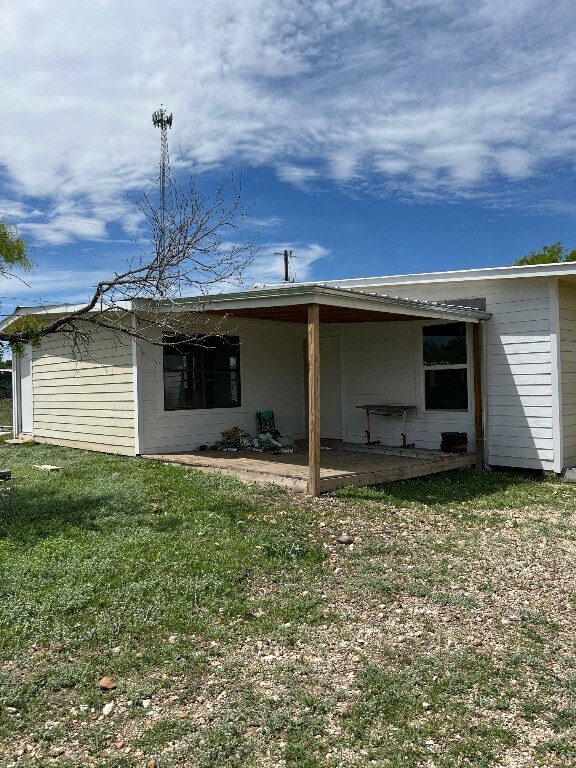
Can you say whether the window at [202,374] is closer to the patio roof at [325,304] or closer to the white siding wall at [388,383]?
the patio roof at [325,304]

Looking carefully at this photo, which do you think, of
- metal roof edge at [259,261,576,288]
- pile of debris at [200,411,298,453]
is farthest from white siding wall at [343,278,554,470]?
pile of debris at [200,411,298,453]

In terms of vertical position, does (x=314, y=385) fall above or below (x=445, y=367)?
below

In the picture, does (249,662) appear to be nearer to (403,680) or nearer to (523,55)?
(403,680)

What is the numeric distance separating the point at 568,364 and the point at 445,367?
1.88 metres

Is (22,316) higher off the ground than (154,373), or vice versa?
(22,316)

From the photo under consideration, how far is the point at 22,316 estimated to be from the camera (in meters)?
12.2

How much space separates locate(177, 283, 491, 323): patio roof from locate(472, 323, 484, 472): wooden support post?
34 cm

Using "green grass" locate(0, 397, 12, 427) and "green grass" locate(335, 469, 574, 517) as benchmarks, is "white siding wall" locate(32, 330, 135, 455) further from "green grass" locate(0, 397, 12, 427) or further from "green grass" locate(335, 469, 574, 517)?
"green grass" locate(0, 397, 12, 427)

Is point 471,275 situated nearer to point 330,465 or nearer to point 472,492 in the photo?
point 472,492

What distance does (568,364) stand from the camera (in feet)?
31.0

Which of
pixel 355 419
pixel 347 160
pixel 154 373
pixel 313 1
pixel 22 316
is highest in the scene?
pixel 347 160

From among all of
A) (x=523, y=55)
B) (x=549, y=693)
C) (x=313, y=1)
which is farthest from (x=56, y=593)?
(x=523, y=55)

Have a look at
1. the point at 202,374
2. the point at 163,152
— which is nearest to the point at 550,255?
the point at 202,374

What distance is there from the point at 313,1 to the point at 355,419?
→ 6.73 meters
